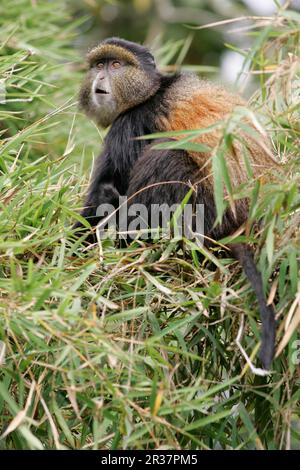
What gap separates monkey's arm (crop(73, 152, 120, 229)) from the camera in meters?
4.39

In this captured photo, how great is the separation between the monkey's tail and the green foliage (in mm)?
45

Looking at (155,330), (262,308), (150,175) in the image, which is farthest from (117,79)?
(262,308)

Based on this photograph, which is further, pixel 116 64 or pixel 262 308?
pixel 116 64

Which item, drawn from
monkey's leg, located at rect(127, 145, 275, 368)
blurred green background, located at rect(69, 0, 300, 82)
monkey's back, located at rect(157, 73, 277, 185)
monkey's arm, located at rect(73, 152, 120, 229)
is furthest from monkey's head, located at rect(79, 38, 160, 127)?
blurred green background, located at rect(69, 0, 300, 82)

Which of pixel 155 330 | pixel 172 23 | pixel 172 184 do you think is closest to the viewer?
pixel 155 330

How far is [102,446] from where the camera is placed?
10.4 feet

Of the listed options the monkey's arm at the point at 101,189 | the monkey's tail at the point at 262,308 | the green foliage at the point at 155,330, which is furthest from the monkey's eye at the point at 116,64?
the monkey's tail at the point at 262,308

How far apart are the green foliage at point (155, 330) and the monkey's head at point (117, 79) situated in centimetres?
116

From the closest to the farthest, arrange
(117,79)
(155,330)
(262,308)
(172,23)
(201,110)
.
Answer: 1. (262,308)
2. (155,330)
3. (201,110)
4. (117,79)
5. (172,23)

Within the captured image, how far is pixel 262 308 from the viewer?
3.13 metres

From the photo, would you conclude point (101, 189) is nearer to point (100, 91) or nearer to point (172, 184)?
point (172, 184)

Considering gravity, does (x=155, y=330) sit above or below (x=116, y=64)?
below

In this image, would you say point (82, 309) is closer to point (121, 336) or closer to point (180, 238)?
point (121, 336)

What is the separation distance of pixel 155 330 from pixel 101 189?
1.26 meters
